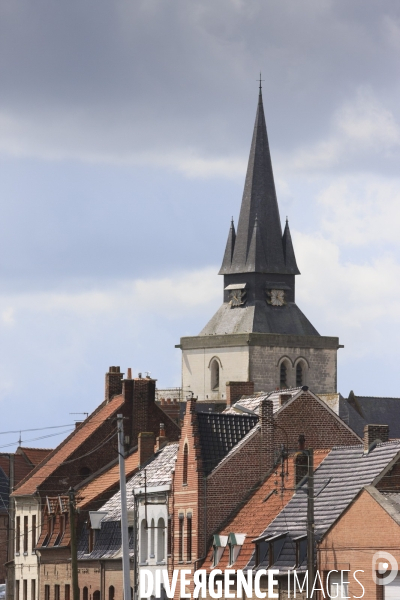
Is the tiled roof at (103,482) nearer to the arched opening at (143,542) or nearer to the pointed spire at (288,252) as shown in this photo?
the arched opening at (143,542)

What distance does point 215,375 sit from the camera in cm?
18325

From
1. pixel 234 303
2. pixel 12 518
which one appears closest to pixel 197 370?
pixel 234 303

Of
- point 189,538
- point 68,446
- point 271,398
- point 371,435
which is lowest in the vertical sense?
point 189,538

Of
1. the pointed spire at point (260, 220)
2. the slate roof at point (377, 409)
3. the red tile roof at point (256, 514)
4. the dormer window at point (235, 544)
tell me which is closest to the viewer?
the red tile roof at point (256, 514)

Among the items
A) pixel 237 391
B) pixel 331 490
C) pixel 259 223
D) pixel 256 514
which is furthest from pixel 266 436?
pixel 259 223

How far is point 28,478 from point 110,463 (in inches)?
329

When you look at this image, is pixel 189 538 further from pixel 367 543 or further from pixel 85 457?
pixel 85 457

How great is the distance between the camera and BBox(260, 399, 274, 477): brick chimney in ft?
240

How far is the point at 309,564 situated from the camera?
58875 millimetres

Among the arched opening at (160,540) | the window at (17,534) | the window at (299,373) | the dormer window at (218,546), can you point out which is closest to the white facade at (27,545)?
the window at (17,534)

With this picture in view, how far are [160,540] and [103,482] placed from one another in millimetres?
12896

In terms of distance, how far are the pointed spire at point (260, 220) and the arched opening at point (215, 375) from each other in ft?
30.7

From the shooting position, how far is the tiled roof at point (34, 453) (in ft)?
364

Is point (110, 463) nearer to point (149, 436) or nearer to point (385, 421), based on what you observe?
point (149, 436)
